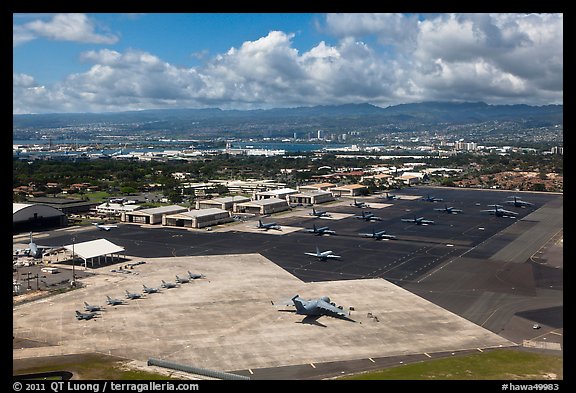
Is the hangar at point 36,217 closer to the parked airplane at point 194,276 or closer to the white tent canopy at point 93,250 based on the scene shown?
the white tent canopy at point 93,250

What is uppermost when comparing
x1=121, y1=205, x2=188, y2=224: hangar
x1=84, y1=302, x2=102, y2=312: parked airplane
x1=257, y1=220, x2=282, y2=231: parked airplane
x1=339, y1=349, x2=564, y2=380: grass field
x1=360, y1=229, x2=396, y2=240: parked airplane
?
x1=121, y1=205, x2=188, y2=224: hangar

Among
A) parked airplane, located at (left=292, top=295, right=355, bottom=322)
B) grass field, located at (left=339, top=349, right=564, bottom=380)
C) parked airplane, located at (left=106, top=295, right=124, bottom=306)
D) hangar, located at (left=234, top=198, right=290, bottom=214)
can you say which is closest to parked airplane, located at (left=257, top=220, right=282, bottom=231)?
hangar, located at (left=234, top=198, right=290, bottom=214)

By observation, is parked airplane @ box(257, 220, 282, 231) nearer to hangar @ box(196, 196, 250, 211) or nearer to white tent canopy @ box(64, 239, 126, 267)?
hangar @ box(196, 196, 250, 211)

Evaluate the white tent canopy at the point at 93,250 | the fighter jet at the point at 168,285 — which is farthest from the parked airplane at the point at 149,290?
the white tent canopy at the point at 93,250

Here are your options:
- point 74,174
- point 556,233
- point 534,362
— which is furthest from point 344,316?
point 74,174

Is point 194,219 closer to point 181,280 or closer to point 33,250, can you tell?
point 33,250

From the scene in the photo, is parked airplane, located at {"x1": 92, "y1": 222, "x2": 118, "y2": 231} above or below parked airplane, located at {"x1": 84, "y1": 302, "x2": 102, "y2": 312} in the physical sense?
above
